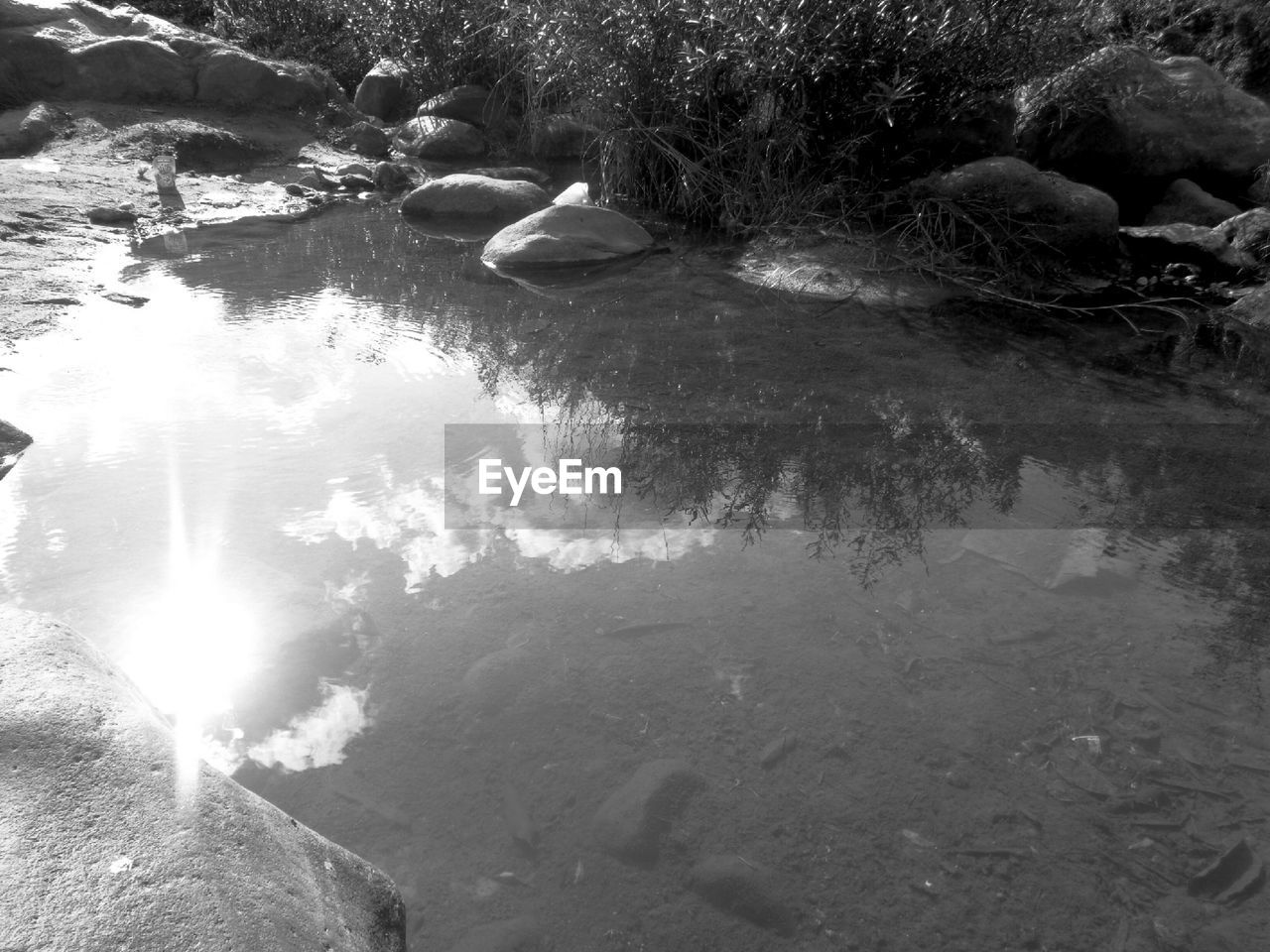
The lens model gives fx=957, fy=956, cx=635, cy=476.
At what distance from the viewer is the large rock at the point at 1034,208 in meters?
6.40

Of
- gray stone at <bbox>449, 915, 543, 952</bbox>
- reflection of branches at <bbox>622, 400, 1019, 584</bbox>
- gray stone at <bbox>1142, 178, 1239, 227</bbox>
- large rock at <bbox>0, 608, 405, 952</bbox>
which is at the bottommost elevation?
gray stone at <bbox>449, 915, 543, 952</bbox>

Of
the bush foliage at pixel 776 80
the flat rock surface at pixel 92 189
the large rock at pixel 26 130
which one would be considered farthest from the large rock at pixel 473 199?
the large rock at pixel 26 130

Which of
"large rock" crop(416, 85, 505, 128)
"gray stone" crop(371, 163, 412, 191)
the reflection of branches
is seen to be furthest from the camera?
"large rock" crop(416, 85, 505, 128)

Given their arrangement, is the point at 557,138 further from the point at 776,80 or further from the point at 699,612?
the point at 699,612

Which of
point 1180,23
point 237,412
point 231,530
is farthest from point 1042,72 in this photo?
point 231,530

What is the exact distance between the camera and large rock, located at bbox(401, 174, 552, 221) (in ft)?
26.3

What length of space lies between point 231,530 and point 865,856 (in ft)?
7.37

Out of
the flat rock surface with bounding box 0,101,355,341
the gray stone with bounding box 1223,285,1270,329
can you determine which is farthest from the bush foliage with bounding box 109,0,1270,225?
the flat rock surface with bounding box 0,101,355,341

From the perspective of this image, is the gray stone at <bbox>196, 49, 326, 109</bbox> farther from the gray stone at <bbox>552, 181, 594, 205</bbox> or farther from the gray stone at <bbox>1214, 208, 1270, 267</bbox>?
the gray stone at <bbox>1214, 208, 1270, 267</bbox>

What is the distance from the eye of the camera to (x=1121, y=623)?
2.87 m

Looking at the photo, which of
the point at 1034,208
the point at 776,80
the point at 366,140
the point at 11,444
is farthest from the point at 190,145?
the point at 1034,208

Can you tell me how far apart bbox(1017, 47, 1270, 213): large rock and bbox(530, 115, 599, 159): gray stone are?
440 cm

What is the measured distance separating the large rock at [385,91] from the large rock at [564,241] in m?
5.62

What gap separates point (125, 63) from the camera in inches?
396
